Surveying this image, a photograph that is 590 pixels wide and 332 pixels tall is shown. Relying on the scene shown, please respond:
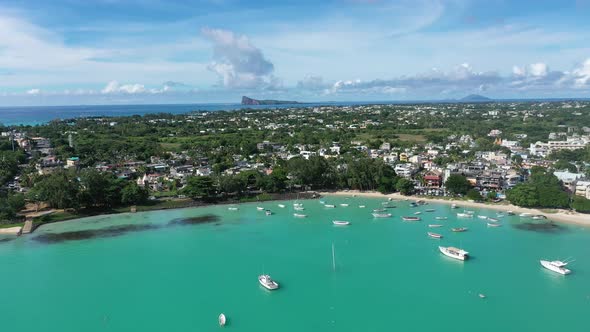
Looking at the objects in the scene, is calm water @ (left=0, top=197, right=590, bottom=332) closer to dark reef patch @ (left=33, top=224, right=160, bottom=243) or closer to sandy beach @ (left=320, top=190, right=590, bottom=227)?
dark reef patch @ (left=33, top=224, right=160, bottom=243)

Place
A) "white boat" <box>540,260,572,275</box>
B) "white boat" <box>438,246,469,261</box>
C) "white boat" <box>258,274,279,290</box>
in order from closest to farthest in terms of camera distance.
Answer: "white boat" <box>258,274,279,290</box>, "white boat" <box>540,260,572,275</box>, "white boat" <box>438,246,469,261</box>

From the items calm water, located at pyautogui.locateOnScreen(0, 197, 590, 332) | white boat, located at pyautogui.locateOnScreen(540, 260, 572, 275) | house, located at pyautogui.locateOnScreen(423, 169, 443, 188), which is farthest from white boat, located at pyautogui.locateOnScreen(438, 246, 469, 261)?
house, located at pyautogui.locateOnScreen(423, 169, 443, 188)

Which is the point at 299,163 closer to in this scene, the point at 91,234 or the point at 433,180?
the point at 433,180

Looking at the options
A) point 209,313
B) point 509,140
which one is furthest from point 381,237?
point 509,140

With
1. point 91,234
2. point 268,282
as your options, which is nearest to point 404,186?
point 268,282

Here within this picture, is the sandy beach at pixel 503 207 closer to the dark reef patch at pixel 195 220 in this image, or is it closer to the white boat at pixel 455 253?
the dark reef patch at pixel 195 220

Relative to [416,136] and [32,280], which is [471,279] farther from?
[416,136]
